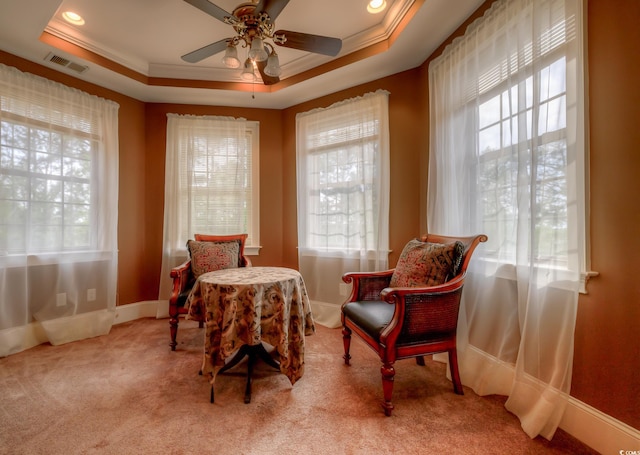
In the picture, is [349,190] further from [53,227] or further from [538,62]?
[53,227]

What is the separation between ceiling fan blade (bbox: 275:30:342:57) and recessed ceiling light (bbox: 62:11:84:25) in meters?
1.78

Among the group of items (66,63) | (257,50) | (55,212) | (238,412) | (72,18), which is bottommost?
(238,412)

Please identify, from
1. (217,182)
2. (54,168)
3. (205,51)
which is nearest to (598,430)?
(205,51)

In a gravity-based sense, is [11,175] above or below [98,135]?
below

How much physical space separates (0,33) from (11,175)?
3.58 feet

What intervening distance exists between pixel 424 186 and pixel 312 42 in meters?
1.53

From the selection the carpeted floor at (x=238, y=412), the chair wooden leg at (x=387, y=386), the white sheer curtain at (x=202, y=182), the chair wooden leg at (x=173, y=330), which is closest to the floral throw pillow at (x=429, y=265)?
the chair wooden leg at (x=387, y=386)

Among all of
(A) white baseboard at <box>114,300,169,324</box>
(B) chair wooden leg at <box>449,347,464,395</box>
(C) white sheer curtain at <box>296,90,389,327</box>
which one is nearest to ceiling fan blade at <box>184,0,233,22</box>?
(C) white sheer curtain at <box>296,90,389,327</box>

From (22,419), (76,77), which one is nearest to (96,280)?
(22,419)

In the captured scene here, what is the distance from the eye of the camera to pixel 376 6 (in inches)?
88.0

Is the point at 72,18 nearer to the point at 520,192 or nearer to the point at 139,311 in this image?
the point at 139,311

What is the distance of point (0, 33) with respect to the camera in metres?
2.20

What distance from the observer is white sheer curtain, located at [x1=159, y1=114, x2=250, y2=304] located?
11.1 ft

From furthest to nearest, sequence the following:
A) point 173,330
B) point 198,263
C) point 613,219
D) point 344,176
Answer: point 344,176 → point 198,263 → point 173,330 → point 613,219
